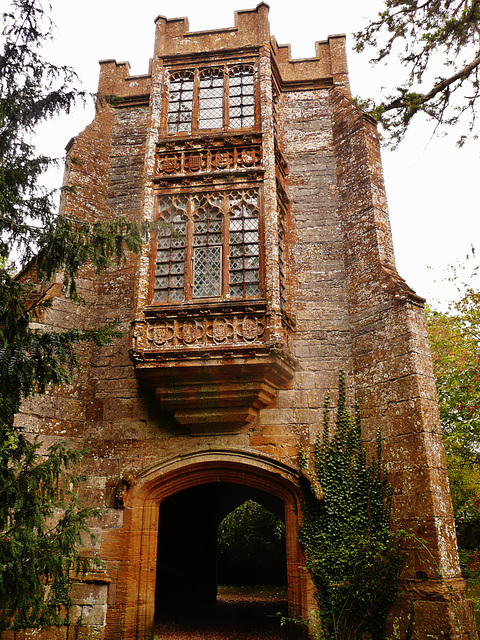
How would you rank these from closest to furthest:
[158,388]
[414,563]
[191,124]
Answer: [414,563] → [158,388] → [191,124]

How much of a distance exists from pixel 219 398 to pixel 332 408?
1.71 m

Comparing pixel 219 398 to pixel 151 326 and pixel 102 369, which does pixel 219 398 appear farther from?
pixel 102 369

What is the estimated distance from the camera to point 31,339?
5.65 metres

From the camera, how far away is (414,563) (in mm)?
6449

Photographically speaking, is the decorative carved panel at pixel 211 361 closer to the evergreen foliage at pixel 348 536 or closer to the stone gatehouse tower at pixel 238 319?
the stone gatehouse tower at pixel 238 319

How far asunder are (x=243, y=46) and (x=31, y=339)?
7161 millimetres

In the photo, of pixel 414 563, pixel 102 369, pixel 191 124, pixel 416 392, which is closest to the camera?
pixel 414 563

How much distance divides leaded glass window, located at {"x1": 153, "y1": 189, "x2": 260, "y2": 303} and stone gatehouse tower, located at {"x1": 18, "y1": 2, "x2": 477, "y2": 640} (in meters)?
0.03

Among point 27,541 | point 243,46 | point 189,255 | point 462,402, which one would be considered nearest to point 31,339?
point 27,541

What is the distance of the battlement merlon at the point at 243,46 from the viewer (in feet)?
32.7

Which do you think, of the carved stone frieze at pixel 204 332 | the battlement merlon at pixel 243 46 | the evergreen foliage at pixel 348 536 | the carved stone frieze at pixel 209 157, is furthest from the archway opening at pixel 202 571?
the battlement merlon at pixel 243 46

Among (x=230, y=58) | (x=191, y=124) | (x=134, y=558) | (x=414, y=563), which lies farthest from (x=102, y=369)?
(x=230, y=58)

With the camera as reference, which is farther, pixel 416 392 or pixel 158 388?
pixel 158 388

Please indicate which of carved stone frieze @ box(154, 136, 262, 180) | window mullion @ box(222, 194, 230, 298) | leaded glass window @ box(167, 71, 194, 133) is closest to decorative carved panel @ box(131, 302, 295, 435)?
window mullion @ box(222, 194, 230, 298)
